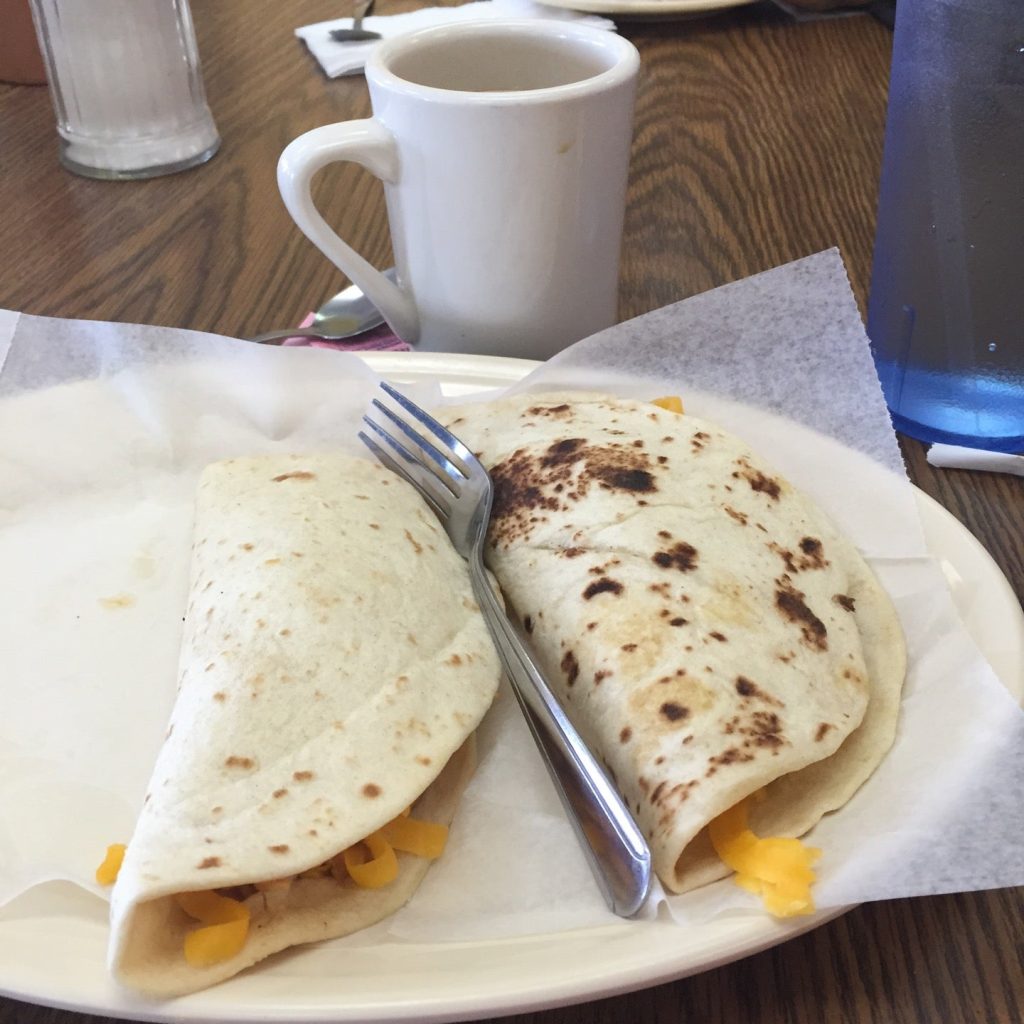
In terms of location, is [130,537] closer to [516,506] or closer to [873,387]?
[516,506]

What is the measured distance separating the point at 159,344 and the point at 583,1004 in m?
0.66

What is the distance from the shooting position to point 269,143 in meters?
1.50

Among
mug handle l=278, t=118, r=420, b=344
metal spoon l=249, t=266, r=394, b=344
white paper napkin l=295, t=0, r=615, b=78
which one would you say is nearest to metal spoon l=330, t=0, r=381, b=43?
white paper napkin l=295, t=0, r=615, b=78

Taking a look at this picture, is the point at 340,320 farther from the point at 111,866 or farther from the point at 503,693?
the point at 111,866

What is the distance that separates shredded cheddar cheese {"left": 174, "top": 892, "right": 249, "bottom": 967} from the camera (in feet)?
1.72

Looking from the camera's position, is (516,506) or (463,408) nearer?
(516,506)

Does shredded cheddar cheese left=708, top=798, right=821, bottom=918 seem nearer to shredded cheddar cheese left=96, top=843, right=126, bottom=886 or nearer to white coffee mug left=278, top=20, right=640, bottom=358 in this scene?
shredded cheddar cheese left=96, top=843, right=126, bottom=886

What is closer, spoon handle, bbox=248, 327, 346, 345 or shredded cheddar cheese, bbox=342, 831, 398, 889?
shredded cheddar cheese, bbox=342, 831, 398, 889

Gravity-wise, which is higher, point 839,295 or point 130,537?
point 839,295

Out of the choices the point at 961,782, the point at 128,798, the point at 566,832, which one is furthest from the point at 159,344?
the point at 961,782

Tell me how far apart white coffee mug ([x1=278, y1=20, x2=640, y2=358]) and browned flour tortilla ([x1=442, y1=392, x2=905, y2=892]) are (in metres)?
0.11

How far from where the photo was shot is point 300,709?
2.18 feet

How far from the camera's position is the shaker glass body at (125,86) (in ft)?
4.27

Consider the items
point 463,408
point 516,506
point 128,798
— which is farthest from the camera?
point 463,408
